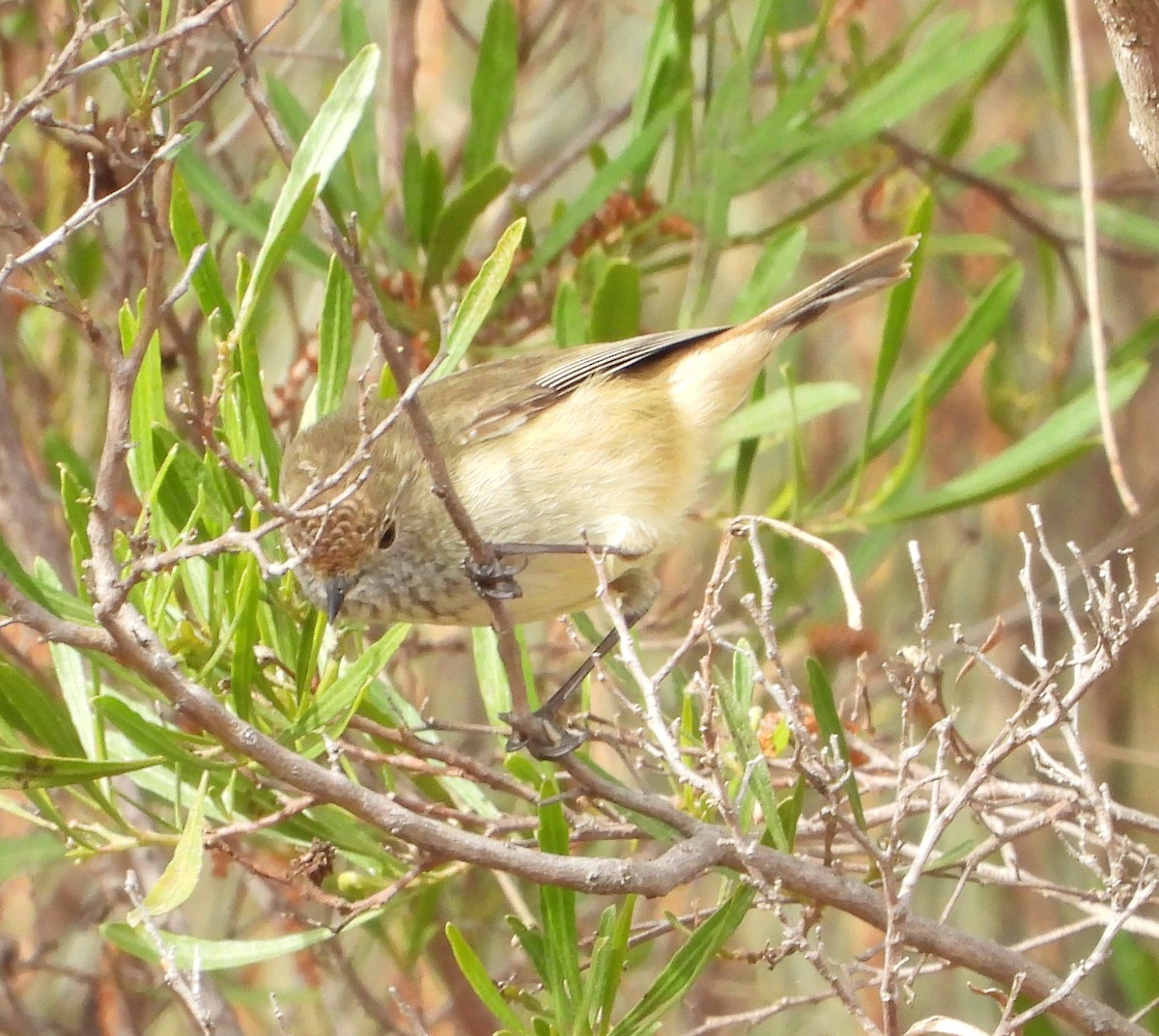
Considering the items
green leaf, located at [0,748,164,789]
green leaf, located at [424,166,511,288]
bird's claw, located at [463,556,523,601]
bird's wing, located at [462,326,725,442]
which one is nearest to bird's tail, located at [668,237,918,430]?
bird's wing, located at [462,326,725,442]

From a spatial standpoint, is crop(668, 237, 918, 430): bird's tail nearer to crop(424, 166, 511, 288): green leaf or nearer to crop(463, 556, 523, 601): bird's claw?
crop(424, 166, 511, 288): green leaf

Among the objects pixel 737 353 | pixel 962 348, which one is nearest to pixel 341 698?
pixel 737 353

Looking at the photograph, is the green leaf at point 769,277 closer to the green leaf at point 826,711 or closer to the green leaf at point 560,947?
the green leaf at point 826,711

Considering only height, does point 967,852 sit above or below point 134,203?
below

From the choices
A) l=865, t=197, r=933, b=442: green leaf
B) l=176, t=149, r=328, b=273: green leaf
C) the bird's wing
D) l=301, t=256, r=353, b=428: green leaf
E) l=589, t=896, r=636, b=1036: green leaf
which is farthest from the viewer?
the bird's wing

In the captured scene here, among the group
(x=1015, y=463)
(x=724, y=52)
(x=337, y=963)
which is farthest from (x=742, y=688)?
(x=724, y=52)

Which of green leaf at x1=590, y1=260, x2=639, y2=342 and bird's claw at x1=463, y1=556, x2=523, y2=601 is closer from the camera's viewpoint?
bird's claw at x1=463, y1=556, x2=523, y2=601

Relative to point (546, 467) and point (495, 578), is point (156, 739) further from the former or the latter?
point (546, 467)

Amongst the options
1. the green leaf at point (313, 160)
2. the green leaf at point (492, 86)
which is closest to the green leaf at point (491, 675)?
the green leaf at point (313, 160)

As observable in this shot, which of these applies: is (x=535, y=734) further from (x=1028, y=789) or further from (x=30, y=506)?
(x=30, y=506)
